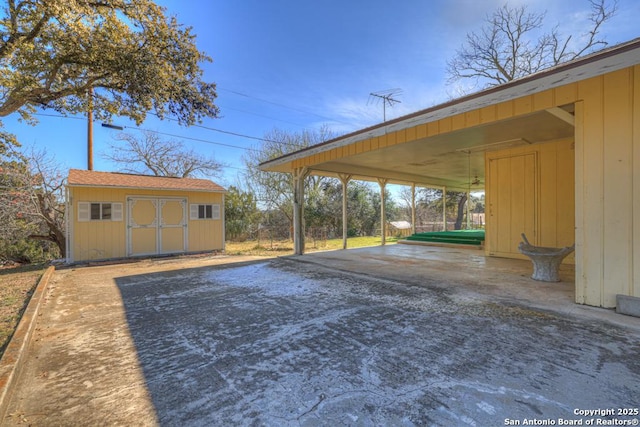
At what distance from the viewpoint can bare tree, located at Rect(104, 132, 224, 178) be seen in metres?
16.3

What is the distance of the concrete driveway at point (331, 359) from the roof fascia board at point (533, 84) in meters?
2.50

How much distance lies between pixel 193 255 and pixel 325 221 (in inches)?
306

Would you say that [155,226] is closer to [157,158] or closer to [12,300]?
[12,300]

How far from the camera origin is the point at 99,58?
4.55m

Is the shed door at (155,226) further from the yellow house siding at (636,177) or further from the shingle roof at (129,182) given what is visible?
the yellow house siding at (636,177)

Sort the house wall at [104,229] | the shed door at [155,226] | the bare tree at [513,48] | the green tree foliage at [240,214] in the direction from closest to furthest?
the house wall at [104,229] → the shed door at [155,226] → the bare tree at [513,48] → the green tree foliage at [240,214]

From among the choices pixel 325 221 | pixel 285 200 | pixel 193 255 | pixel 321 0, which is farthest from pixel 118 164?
pixel 321 0

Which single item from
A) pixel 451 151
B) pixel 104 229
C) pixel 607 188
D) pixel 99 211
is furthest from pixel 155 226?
pixel 607 188

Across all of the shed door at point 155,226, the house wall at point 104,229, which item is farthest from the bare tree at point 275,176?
the shed door at point 155,226

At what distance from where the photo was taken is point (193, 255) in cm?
923

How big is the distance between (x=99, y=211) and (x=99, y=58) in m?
5.12

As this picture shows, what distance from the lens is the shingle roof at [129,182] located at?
26.1 ft

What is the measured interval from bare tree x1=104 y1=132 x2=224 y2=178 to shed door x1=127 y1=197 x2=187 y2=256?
9178mm

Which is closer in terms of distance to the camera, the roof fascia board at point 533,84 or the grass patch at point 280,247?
the roof fascia board at point 533,84
